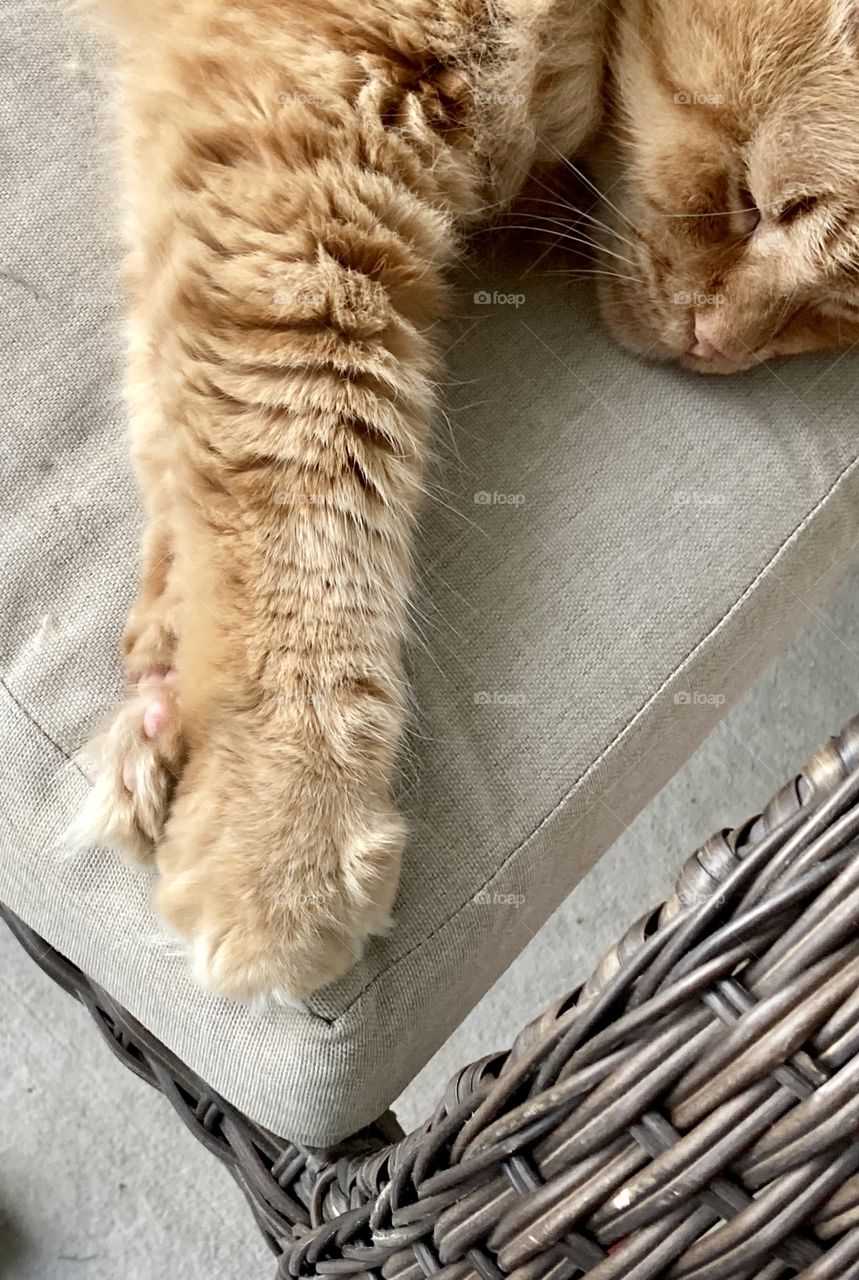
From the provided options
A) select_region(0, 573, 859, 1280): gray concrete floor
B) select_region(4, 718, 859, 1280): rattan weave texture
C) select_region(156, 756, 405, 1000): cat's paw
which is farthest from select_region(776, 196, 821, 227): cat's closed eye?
select_region(0, 573, 859, 1280): gray concrete floor

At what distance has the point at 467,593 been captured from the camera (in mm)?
929

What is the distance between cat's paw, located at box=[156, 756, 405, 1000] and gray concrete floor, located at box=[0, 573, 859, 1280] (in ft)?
2.36

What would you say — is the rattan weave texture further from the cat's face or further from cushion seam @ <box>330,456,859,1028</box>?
the cat's face

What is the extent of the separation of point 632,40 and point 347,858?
31.1 inches

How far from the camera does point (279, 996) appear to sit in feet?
2.61

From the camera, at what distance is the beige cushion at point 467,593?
2.78 feet

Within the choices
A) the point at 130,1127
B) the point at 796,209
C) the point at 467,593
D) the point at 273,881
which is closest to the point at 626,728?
the point at 467,593

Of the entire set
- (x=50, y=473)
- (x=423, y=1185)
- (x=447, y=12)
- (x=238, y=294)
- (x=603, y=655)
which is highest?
(x=447, y=12)

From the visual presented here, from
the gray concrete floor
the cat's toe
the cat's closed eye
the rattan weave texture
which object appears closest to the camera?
the rattan weave texture

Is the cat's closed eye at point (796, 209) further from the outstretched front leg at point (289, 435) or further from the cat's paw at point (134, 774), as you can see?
the cat's paw at point (134, 774)

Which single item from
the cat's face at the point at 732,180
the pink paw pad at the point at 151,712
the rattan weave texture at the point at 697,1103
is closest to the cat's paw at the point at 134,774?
the pink paw pad at the point at 151,712

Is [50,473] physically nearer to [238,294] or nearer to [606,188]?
[238,294]

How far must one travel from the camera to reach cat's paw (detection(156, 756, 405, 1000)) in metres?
0.79

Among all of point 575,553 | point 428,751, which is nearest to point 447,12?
point 575,553
